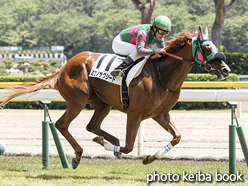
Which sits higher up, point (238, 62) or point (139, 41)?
point (139, 41)

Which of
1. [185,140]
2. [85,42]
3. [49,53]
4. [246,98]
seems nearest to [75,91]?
[246,98]

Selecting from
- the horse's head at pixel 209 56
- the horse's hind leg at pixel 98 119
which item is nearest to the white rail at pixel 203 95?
the horse's hind leg at pixel 98 119

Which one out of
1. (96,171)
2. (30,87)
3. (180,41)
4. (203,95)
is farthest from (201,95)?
(30,87)

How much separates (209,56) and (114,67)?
3.76ft

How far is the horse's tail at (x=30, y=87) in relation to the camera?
5.26 meters

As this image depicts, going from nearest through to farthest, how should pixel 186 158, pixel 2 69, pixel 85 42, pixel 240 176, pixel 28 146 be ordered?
pixel 240 176, pixel 186 158, pixel 28 146, pixel 2 69, pixel 85 42

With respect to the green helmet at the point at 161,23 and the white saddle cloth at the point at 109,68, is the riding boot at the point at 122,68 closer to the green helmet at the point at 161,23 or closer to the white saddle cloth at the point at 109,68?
the white saddle cloth at the point at 109,68

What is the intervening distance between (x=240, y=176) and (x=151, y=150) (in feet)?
7.02

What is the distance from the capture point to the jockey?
14.7 feet

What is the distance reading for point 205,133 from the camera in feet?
26.1

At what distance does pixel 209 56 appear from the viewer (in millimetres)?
4242

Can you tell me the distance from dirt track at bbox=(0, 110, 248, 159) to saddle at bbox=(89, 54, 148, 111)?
154cm

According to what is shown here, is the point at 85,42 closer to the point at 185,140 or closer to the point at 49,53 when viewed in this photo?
the point at 49,53

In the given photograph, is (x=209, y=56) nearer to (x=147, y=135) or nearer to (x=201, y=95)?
(x=201, y=95)
